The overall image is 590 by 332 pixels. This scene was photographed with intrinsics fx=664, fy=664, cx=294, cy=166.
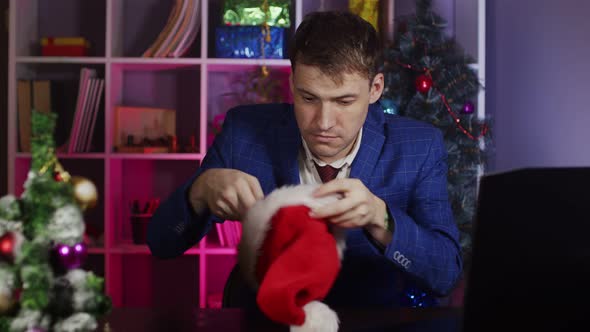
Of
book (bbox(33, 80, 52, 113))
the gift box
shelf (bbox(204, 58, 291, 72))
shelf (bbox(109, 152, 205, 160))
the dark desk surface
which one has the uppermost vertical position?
the gift box

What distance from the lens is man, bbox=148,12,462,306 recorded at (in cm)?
129

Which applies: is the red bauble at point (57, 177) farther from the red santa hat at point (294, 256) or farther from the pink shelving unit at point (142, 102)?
the pink shelving unit at point (142, 102)

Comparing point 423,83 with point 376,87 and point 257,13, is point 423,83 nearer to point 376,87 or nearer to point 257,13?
point 257,13

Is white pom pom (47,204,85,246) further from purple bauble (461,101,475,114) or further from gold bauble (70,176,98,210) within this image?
purple bauble (461,101,475,114)

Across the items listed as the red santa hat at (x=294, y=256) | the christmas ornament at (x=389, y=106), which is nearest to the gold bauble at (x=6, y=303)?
the red santa hat at (x=294, y=256)

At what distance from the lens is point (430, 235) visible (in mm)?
1410

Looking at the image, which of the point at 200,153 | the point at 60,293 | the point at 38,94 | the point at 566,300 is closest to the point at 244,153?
the point at 60,293

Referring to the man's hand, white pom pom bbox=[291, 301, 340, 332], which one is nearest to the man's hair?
the man's hand

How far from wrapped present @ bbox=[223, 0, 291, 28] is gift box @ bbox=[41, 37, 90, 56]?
722 millimetres

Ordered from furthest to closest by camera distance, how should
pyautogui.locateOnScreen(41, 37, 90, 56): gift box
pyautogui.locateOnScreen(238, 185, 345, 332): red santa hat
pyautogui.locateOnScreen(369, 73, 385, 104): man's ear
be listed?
pyautogui.locateOnScreen(41, 37, 90, 56): gift box → pyautogui.locateOnScreen(369, 73, 385, 104): man's ear → pyautogui.locateOnScreen(238, 185, 345, 332): red santa hat

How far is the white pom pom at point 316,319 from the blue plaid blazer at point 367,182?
1.67 feet

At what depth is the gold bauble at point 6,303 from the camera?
0.67 metres

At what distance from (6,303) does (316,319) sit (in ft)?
1.38

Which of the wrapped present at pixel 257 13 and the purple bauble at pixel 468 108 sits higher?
the wrapped present at pixel 257 13
